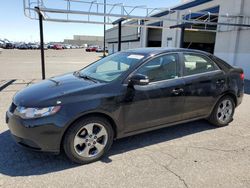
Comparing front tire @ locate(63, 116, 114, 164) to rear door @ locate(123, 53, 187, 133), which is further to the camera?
rear door @ locate(123, 53, 187, 133)

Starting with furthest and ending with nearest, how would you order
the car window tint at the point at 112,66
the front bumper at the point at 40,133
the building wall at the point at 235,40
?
1. the building wall at the point at 235,40
2. the car window tint at the point at 112,66
3. the front bumper at the point at 40,133

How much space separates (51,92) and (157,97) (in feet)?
5.49

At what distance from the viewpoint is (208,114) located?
4766 millimetres

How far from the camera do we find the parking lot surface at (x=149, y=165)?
9.70 feet

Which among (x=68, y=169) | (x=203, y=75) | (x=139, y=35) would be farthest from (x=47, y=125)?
(x=139, y=35)

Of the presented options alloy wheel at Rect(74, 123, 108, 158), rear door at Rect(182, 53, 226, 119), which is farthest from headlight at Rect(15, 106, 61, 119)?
rear door at Rect(182, 53, 226, 119)

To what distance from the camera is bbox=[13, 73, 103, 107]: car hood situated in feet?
10.4

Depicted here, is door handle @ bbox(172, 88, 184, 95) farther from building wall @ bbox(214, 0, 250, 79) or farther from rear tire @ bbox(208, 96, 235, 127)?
building wall @ bbox(214, 0, 250, 79)

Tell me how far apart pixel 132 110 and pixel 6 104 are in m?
4.25

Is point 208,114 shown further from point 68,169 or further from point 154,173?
point 68,169

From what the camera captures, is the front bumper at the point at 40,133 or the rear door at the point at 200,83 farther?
the rear door at the point at 200,83

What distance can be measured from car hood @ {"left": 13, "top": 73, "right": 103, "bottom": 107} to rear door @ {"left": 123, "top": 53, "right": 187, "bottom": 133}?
655 millimetres

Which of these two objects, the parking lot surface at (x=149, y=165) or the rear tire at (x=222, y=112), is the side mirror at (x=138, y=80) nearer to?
the parking lot surface at (x=149, y=165)

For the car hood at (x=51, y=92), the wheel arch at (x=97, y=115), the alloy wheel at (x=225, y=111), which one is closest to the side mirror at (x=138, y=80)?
the car hood at (x=51, y=92)
